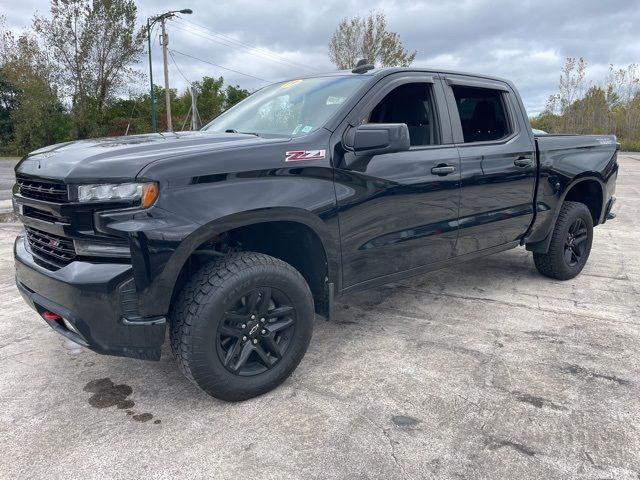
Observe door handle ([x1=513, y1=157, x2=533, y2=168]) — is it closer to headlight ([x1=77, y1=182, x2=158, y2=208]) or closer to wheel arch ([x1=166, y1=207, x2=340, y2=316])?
wheel arch ([x1=166, y1=207, x2=340, y2=316])

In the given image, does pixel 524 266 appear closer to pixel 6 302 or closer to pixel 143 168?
pixel 143 168

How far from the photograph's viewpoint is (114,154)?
7.93 feet

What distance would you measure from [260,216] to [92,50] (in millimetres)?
34905

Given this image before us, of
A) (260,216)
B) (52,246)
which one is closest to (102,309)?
(52,246)

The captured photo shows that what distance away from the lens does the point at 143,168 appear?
2.27 meters

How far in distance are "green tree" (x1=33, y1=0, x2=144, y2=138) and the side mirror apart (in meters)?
33.7

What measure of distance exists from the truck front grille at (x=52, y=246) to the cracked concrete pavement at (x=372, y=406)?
2.61 feet

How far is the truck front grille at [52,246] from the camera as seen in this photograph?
241cm

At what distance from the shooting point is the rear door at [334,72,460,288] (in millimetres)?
2984

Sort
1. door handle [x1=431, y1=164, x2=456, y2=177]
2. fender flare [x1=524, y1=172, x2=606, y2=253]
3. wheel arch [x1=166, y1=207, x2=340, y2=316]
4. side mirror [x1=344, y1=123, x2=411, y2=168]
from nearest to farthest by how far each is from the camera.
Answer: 1. wheel arch [x1=166, y1=207, x2=340, y2=316]
2. side mirror [x1=344, y1=123, x2=411, y2=168]
3. door handle [x1=431, y1=164, x2=456, y2=177]
4. fender flare [x1=524, y1=172, x2=606, y2=253]

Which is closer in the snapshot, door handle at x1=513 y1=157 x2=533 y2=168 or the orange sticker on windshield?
the orange sticker on windshield

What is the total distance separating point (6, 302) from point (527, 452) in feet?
13.4

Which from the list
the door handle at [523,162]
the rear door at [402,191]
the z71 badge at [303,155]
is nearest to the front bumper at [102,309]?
the z71 badge at [303,155]

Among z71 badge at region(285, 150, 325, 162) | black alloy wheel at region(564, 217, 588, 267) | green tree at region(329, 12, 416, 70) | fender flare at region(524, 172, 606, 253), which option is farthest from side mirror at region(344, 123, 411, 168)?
green tree at region(329, 12, 416, 70)
